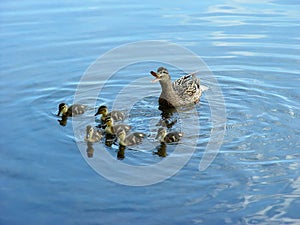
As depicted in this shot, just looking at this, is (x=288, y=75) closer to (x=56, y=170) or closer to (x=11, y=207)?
(x=56, y=170)

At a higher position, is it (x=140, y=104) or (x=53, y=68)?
(x=53, y=68)

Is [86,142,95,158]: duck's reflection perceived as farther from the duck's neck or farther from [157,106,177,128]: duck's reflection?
the duck's neck

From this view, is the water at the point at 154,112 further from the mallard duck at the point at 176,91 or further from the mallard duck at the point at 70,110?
the mallard duck at the point at 176,91

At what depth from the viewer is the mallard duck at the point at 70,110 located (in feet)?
24.1

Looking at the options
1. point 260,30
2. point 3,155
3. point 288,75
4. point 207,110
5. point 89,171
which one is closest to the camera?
point 89,171

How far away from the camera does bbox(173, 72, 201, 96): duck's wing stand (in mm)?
8141

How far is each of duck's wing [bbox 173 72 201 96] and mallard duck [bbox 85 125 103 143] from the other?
184cm

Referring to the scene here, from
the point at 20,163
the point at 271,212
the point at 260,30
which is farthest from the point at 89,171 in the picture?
the point at 260,30

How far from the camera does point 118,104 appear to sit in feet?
25.7

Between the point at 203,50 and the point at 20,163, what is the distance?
15.2 feet

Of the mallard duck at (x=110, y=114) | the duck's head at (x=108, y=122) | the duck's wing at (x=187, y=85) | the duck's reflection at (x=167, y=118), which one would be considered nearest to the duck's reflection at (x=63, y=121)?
the mallard duck at (x=110, y=114)

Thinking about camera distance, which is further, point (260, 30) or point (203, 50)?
point (260, 30)

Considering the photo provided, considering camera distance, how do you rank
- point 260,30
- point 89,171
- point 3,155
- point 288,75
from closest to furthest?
point 89,171 < point 3,155 < point 288,75 < point 260,30

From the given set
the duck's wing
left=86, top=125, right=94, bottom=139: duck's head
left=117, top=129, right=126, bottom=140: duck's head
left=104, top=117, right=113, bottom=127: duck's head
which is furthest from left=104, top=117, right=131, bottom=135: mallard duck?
the duck's wing
